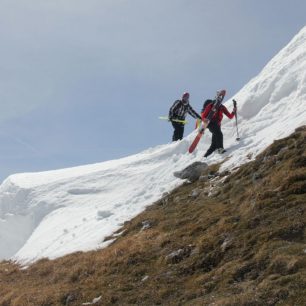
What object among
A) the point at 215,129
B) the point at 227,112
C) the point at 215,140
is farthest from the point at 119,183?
the point at 227,112

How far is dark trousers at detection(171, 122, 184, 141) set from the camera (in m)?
29.1

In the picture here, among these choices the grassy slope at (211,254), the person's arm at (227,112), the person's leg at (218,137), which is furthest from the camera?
the person's arm at (227,112)

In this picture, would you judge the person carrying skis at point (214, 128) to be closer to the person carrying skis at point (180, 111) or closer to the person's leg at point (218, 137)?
the person's leg at point (218, 137)

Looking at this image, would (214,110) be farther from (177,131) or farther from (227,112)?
(177,131)

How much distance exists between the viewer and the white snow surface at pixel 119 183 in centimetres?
2127

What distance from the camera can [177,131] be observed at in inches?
1170

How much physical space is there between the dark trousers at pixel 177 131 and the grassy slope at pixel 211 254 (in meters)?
9.88

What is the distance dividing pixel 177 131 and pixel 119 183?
445 centimetres

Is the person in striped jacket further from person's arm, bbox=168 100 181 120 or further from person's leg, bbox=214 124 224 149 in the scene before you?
person's arm, bbox=168 100 181 120

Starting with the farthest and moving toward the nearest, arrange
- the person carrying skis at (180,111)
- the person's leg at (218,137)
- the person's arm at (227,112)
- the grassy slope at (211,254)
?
the person carrying skis at (180,111), the person's arm at (227,112), the person's leg at (218,137), the grassy slope at (211,254)

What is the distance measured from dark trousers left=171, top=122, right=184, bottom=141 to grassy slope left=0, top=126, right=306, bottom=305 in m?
9.88

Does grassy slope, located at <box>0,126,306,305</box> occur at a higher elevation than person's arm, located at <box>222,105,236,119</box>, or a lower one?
lower

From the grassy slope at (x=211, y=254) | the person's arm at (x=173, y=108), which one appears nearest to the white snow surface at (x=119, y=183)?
the person's arm at (x=173, y=108)

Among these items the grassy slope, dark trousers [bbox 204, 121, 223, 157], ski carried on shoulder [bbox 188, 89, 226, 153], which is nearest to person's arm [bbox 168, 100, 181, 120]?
ski carried on shoulder [bbox 188, 89, 226, 153]
